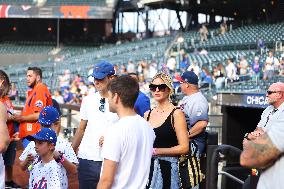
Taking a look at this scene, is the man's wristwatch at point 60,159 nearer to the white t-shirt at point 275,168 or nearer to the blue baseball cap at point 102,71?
the blue baseball cap at point 102,71

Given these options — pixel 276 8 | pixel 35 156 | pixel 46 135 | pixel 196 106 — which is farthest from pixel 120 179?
pixel 276 8

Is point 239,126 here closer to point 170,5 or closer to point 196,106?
point 196,106

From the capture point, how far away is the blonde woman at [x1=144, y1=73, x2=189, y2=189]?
15.5 feet

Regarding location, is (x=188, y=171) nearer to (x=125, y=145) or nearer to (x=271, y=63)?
(x=125, y=145)

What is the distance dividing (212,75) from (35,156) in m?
15.8

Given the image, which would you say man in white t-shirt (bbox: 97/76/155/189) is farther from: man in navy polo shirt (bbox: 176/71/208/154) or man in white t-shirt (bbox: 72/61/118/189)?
man in navy polo shirt (bbox: 176/71/208/154)

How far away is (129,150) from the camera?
3.57m

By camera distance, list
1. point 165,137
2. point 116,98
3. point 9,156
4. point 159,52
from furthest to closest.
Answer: point 159,52, point 9,156, point 165,137, point 116,98

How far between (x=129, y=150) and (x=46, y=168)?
130 cm

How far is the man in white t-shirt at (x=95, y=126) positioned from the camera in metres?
5.18

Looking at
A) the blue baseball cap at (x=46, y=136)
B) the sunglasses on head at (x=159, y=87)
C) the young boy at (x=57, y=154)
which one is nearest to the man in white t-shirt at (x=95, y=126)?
the young boy at (x=57, y=154)

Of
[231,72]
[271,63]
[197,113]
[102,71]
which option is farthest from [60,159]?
[231,72]

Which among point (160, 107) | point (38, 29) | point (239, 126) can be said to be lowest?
point (239, 126)

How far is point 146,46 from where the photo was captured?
34.8 m
